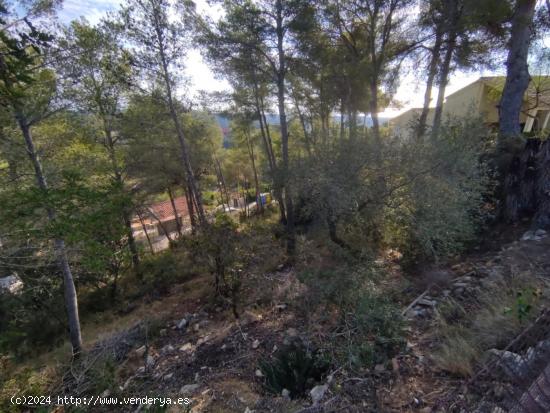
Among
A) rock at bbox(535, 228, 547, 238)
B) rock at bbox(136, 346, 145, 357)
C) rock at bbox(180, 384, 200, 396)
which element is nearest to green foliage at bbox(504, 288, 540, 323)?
rock at bbox(535, 228, 547, 238)

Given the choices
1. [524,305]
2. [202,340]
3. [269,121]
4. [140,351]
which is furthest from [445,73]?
[140,351]

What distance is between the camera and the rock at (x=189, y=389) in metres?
2.74

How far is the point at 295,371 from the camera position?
252 centimetres

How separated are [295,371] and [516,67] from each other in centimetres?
939

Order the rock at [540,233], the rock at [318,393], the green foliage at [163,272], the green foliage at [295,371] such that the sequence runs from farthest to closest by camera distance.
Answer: the green foliage at [163,272] → the rock at [540,233] → the green foliage at [295,371] → the rock at [318,393]

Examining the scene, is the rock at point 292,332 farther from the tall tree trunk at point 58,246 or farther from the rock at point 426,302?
the tall tree trunk at point 58,246

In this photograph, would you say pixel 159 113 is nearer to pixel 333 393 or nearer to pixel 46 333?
pixel 46 333

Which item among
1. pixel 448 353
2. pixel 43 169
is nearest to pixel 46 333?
pixel 43 169

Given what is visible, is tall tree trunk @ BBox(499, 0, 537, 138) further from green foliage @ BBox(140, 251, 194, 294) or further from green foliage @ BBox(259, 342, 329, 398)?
green foliage @ BBox(140, 251, 194, 294)

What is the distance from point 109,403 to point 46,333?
14.5ft

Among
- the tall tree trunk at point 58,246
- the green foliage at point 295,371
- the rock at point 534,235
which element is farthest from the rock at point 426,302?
the tall tree trunk at point 58,246

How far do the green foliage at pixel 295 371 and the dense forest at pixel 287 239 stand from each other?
19 millimetres

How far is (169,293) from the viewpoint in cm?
655

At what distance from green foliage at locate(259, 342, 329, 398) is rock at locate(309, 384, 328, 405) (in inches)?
6.2
